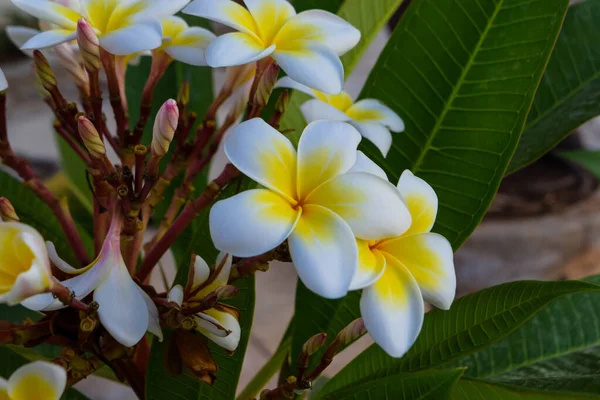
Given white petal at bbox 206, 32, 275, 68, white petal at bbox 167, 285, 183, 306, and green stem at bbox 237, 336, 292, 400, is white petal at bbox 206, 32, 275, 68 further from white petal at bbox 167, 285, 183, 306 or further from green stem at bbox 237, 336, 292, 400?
green stem at bbox 237, 336, 292, 400

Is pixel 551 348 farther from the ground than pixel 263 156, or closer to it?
closer to it

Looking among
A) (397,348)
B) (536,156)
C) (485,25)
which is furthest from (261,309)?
(397,348)

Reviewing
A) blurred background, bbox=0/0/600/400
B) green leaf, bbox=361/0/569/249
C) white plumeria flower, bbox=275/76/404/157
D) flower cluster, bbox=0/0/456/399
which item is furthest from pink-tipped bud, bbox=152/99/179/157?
blurred background, bbox=0/0/600/400

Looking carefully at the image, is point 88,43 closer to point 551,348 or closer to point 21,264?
point 21,264

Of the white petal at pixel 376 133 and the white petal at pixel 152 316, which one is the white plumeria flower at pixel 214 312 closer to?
the white petal at pixel 152 316

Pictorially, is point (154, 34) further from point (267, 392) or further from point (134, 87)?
point (134, 87)

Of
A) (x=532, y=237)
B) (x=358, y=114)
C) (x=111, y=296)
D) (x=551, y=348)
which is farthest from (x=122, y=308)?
(x=532, y=237)

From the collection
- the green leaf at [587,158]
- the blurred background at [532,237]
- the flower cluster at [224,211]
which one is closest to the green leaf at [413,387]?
the flower cluster at [224,211]

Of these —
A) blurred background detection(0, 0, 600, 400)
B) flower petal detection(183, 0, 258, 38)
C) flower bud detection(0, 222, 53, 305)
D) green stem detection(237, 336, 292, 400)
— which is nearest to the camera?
flower bud detection(0, 222, 53, 305)
